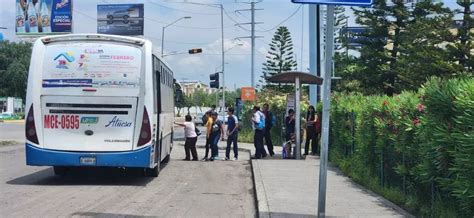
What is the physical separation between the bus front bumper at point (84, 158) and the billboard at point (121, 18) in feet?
128

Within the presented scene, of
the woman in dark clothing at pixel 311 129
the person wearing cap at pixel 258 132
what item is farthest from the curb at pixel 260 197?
the woman in dark clothing at pixel 311 129

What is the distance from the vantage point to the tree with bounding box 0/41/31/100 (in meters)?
81.6

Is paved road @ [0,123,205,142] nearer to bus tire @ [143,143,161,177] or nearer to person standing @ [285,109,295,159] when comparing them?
person standing @ [285,109,295,159]

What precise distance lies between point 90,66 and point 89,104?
0.81 m

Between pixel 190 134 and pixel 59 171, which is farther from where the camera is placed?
pixel 190 134

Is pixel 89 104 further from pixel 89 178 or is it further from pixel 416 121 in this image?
pixel 416 121

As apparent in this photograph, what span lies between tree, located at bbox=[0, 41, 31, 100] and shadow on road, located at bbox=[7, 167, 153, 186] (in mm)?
70060

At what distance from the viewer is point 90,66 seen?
41.4ft

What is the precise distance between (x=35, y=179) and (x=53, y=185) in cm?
122

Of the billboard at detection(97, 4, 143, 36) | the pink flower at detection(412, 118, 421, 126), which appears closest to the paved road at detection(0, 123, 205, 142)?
the billboard at detection(97, 4, 143, 36)

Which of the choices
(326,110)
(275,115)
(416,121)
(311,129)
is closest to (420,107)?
(416,121)

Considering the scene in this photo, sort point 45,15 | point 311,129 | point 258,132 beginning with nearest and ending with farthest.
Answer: point 258,132
point 311,129
point 45,15

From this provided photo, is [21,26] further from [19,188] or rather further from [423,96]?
[423,96]

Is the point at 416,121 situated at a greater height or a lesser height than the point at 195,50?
lesser
